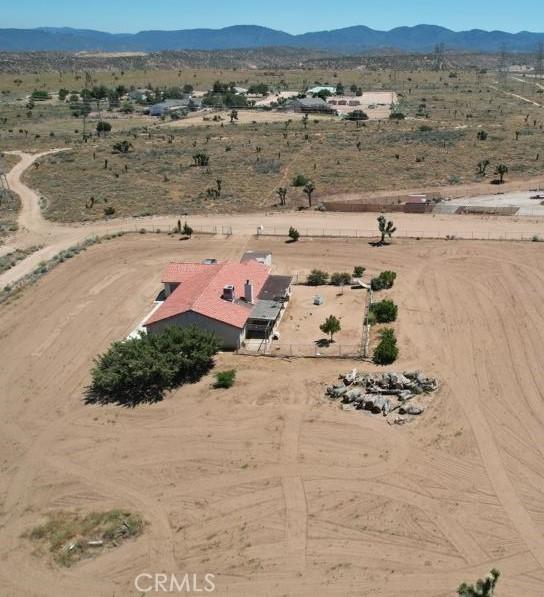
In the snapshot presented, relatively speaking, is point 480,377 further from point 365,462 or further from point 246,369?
point 246,369

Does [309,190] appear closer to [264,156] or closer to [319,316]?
[264,156]

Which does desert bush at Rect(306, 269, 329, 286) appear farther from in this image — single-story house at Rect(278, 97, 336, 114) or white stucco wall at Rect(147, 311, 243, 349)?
single-story house at Rect(278, 97, 336, 114)

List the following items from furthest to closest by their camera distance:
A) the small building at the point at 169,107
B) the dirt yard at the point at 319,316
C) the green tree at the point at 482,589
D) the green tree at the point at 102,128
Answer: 1. the small building at the point at 169,107
2. the green tree at the point at 102,128
3. the dirt yard at the point at 319,316
4. the green tree at the point at 482,589

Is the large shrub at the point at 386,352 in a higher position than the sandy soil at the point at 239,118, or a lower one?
lower

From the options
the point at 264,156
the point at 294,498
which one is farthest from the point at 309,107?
the point at 294,498

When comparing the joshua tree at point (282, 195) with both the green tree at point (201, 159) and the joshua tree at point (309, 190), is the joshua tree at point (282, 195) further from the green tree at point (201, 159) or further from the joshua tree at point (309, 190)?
the green tree at point (201, 159)

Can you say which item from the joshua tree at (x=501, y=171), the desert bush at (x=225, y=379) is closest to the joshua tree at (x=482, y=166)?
the joshua tree at (x=501, y=171)

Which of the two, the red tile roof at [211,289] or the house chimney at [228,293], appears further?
the house chimney at [228,293]
